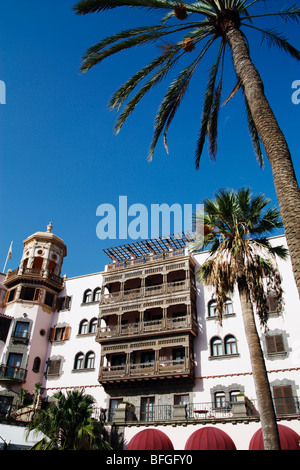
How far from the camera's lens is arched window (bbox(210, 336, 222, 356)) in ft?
90.6

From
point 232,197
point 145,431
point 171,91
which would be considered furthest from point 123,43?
point 145,431

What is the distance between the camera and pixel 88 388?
3048cm

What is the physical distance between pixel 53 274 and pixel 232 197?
23.7 metres

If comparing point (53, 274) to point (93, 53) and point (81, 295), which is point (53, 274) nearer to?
point (81, 295)

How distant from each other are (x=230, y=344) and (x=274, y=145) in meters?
20.6

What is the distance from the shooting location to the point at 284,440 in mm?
19156

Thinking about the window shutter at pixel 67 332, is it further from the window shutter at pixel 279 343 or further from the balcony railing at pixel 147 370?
the window shutter at pixel 279 343

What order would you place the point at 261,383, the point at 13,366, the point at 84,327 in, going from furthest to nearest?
the point at 84,327, the point at 13,366, the point at 261,383

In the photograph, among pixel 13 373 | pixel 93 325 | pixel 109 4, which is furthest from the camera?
pixel 93 325

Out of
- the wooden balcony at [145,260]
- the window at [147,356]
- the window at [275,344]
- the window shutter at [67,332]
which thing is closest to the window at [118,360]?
the window at [147,356]

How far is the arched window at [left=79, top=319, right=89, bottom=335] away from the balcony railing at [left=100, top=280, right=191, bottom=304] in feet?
9.07

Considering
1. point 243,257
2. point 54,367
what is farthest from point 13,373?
point 243,257

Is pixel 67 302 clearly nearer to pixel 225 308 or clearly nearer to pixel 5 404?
pixel 5 404

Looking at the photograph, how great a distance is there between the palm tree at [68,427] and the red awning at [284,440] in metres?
8.51
